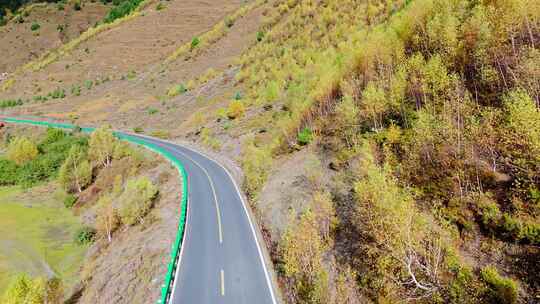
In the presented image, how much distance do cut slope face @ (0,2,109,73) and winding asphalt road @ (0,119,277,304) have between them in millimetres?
120730

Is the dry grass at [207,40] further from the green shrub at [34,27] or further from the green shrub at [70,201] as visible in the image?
the green shrub at [34,27]

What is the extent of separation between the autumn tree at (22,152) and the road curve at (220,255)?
40.3 meters

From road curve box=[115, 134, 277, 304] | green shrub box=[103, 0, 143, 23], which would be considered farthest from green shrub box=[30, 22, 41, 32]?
road curve box=[115, 134, 277, 304]

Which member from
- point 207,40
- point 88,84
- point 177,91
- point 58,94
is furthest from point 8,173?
point 207,40

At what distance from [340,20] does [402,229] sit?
152 ft

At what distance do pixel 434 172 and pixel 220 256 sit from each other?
13.3m

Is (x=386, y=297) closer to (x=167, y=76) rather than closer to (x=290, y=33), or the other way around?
(x=290, y=33)

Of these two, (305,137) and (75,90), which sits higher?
(75,90)

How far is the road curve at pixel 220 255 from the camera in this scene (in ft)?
51.7

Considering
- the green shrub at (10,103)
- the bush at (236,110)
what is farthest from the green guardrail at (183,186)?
the green shrub at (10,103)

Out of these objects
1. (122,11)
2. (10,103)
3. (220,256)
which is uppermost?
(122,11)

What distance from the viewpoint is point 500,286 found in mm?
10883

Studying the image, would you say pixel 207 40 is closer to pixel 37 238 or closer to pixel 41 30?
pixel 37 238

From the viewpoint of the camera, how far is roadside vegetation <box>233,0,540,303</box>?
39.7 ft
